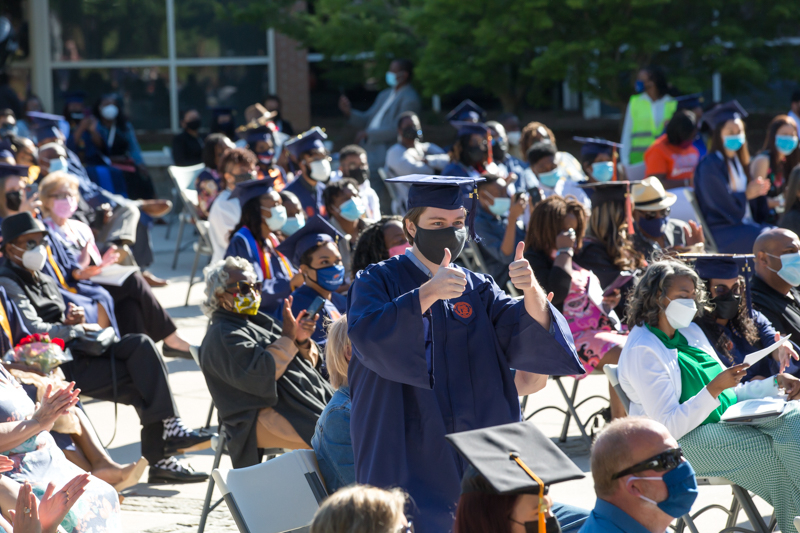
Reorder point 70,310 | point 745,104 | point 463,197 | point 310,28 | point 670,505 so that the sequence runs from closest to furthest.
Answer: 1. point 670,505
2. point 463,197
3. point 70,310
4. point 310,28
5. point 745,104

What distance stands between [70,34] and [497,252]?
11758 mm

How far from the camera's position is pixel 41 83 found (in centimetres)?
1641

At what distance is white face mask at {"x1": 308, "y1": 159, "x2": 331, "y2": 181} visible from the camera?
7969 mm

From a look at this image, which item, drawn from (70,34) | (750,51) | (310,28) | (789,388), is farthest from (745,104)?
(789,388)

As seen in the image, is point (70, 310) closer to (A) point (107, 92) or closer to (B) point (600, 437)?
(B) point (600, 437)

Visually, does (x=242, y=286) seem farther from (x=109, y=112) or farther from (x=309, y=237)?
(x=109, y=112)

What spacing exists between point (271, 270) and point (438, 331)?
3404mm

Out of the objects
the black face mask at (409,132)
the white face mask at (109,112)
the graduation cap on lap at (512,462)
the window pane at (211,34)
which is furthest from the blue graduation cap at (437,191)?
the window pane at (211,34)

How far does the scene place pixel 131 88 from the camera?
648 inches

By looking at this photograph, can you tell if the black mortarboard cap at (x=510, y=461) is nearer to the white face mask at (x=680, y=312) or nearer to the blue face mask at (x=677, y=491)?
the blue face mask at (x=677, y=491)

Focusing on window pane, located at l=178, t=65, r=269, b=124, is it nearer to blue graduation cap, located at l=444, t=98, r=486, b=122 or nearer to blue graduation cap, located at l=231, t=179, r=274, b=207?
blue graduation cap, located at l=444, t=98, r=486, b=122

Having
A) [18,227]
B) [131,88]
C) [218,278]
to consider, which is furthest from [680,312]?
[131,88]

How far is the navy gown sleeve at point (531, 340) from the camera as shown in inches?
108

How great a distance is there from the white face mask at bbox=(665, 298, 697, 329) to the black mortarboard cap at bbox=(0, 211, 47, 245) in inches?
136
